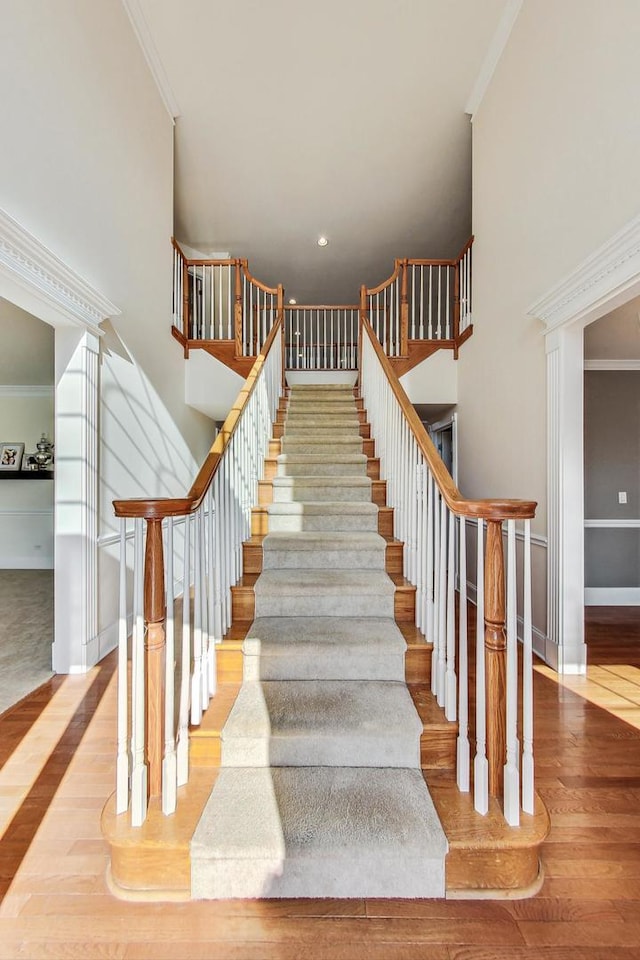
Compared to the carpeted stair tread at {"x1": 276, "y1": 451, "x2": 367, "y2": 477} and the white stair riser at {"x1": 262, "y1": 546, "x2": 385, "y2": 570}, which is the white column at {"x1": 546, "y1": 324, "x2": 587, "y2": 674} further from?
the carpeted stair tread at {"x1": 276, "y1": 451, "x2": 367, "y2": 477}

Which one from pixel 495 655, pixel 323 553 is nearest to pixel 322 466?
pixel 323 553

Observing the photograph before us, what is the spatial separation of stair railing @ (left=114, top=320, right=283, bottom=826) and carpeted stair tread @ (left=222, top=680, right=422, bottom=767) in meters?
0.19

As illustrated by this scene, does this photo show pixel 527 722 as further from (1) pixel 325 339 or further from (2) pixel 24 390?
(2) pixel 24 390

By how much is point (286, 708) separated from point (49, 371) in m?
5.23

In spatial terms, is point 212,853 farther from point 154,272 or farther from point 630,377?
point 630,377

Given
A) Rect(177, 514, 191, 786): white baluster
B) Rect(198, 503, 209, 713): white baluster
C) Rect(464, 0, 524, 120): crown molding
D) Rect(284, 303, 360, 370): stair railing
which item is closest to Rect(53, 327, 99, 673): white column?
Rect(198, 503, 209, 713): white baluster

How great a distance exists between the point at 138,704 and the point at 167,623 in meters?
0.47

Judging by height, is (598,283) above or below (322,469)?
above

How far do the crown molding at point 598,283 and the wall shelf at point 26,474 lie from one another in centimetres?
604

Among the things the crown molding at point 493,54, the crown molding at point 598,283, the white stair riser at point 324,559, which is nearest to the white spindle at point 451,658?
the white stair riser at point 324,559

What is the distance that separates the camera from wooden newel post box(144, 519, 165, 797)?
4.40 ft

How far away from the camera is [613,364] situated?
4.11 meters

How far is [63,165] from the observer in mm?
2479

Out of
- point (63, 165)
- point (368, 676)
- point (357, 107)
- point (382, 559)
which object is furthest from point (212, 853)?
point (357, 107)
